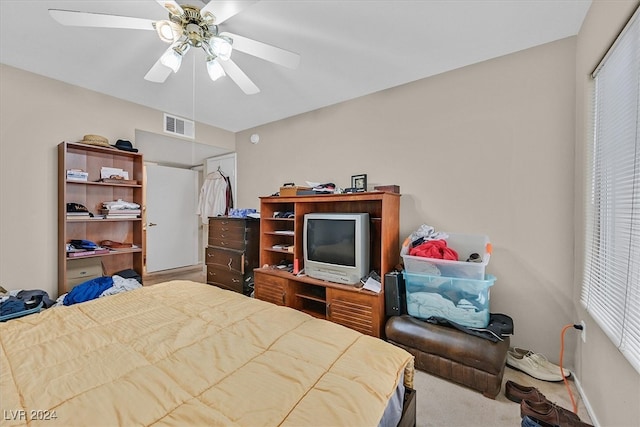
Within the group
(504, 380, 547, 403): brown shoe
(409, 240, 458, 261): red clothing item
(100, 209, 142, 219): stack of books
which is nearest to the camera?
(504, 380, 547, 403): brown shoe

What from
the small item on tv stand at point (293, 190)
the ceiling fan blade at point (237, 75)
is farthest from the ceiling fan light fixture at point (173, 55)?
the small item on tv stand at point (293, 190)

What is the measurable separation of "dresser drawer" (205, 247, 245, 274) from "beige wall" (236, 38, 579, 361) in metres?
1.85

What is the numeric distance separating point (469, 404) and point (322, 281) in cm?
141

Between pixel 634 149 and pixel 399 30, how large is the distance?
151cm

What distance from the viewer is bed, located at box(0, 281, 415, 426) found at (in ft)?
2.65

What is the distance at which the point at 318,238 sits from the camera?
2.68 meters

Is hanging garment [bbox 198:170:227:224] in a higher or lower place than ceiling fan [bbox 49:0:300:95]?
lower

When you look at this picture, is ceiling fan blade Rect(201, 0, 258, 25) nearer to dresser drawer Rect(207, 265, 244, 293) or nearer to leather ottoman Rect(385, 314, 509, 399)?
leather ottoman Rect(385, 314, 509, 399)

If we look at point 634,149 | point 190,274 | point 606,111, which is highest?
point 606,111

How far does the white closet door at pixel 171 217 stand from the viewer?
473cm

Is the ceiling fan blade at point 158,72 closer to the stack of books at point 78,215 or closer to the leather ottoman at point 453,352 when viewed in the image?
the stack of books at point 78,215

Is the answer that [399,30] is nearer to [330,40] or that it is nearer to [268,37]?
[330,40]

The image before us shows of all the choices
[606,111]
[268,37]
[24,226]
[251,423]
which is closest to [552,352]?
[606,111]

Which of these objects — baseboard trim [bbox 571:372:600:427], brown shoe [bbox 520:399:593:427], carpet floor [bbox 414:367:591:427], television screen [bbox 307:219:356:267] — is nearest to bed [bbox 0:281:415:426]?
carpet floor [bbox 414:367:591:427]
